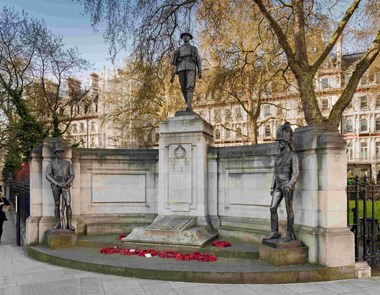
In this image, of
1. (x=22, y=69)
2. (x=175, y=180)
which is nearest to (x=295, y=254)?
(x=175, y=180)

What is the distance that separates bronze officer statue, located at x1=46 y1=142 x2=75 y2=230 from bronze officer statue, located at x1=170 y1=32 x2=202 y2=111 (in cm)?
358

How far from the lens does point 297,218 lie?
790 centimetres

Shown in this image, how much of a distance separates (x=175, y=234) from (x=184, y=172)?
1795mm

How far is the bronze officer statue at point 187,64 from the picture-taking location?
1044cm

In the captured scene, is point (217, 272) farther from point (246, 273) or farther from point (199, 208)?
point (199, 208)

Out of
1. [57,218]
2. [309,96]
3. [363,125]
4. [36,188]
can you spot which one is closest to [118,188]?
[57,218]

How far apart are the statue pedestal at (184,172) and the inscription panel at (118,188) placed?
42.0 inches

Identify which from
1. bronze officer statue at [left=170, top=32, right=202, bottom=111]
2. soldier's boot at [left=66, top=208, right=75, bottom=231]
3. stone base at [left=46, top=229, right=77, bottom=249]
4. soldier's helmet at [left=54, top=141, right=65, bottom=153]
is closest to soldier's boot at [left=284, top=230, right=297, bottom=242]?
bronze officer statue at [left=170, top=32, right=202, bottom=111]

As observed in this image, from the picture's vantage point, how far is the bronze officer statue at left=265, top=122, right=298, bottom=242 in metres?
7.38

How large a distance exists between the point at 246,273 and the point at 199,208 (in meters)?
3.34

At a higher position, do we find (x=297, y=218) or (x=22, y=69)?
(x=22, y=69)

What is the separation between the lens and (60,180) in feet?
31.7

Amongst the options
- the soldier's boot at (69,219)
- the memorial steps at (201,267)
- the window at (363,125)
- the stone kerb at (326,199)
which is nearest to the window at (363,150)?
the window at (363,125)

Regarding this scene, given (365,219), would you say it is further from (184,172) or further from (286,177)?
(184,172)
